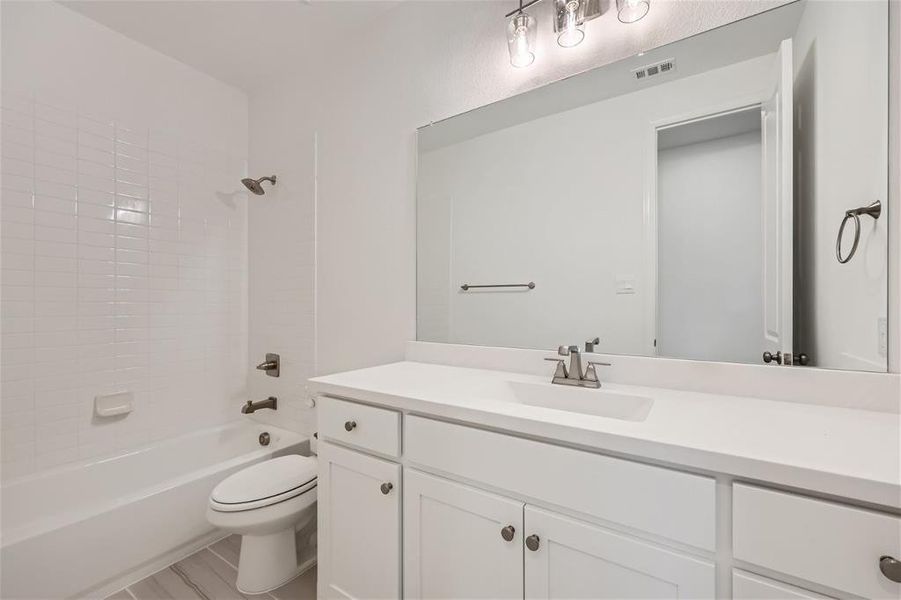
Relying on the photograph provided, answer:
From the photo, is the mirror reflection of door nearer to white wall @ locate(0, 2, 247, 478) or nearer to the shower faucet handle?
the shower faucet handle

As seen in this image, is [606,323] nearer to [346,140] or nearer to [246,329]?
[346,140]

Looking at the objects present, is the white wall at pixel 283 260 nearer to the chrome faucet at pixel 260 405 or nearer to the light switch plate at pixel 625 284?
the chrome faucet at pixel 260 405

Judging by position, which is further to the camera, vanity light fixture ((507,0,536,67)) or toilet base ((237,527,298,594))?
toilet base ((237,527,298,594))

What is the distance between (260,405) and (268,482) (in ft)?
2.60

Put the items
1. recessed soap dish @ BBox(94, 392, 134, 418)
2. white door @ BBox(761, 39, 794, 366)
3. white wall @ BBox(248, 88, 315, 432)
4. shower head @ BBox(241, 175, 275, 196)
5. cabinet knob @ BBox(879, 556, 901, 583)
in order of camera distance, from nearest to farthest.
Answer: cabinet knob @ BBox(879, 556, 901, 583), white door @ BBox(761, 39, 794, 366), recessed soap dish @ BBox(94, 392, 134, 418), white wall @ BBox(248, 88, 315, 432), shower head @ BBox(241, 175, 275, 196)

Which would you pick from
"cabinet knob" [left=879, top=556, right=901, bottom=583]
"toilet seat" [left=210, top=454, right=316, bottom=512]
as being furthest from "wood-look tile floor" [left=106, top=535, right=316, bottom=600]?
"cabinet knob" [left=879, top=556, right=901, bottom=583]

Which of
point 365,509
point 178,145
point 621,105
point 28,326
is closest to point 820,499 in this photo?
point 365,509

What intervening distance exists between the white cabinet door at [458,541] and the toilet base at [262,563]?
31.5 inches

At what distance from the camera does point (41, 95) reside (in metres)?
1.75

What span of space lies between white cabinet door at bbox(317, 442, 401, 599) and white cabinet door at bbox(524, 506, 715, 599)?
42cm

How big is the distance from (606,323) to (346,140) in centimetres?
157

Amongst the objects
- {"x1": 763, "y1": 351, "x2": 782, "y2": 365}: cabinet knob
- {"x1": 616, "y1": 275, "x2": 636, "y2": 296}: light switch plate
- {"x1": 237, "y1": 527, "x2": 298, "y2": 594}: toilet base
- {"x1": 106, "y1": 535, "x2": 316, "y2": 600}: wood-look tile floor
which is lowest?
{"x1": 106, "y1": 535, "x2": 316, "y2": 600}: wood-look tile floor

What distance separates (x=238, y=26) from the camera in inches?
75.9

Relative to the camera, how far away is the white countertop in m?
0.59
